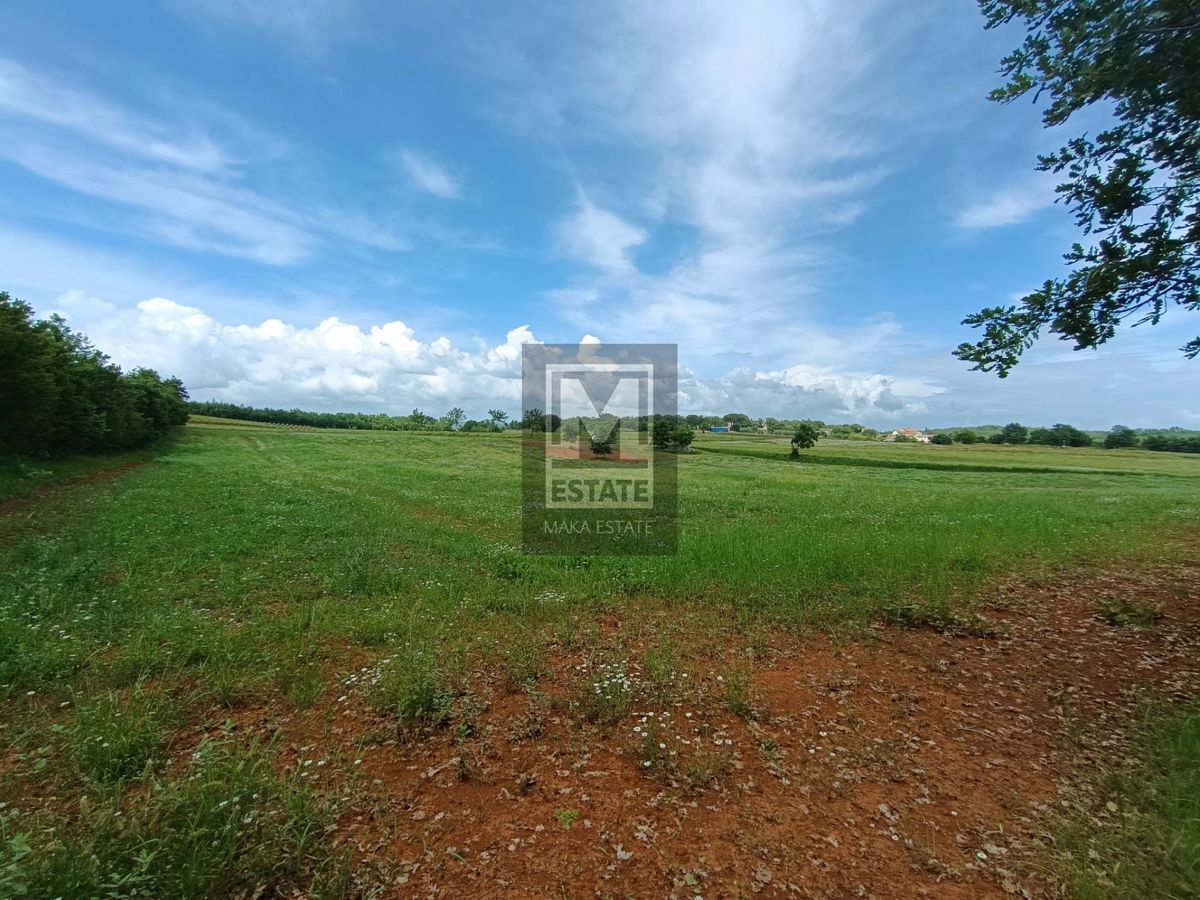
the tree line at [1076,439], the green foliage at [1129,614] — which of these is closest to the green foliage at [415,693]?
the green foliage at [1129,614]

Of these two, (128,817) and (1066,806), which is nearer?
(128,817)

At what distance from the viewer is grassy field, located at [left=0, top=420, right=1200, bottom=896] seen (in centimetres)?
324

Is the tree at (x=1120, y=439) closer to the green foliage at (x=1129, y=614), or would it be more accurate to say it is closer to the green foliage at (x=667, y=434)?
the green foliage at (x=667, y=434)

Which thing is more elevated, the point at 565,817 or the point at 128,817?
the point at 128,817

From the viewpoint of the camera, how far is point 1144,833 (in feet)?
10.8

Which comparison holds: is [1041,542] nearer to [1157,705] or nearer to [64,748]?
[1157,705]

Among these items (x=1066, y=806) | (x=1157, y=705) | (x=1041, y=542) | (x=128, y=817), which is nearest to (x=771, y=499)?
(x=1041, y=542)

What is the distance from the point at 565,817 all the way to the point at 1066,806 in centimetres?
379

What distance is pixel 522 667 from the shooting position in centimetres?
565

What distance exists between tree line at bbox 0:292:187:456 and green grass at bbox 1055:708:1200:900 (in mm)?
31214

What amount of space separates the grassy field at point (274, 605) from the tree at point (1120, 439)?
93116mm

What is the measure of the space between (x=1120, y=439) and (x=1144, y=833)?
12322 cm

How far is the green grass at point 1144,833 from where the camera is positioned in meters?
2.92

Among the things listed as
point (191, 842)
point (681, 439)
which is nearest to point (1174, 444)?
point (681, 439)
